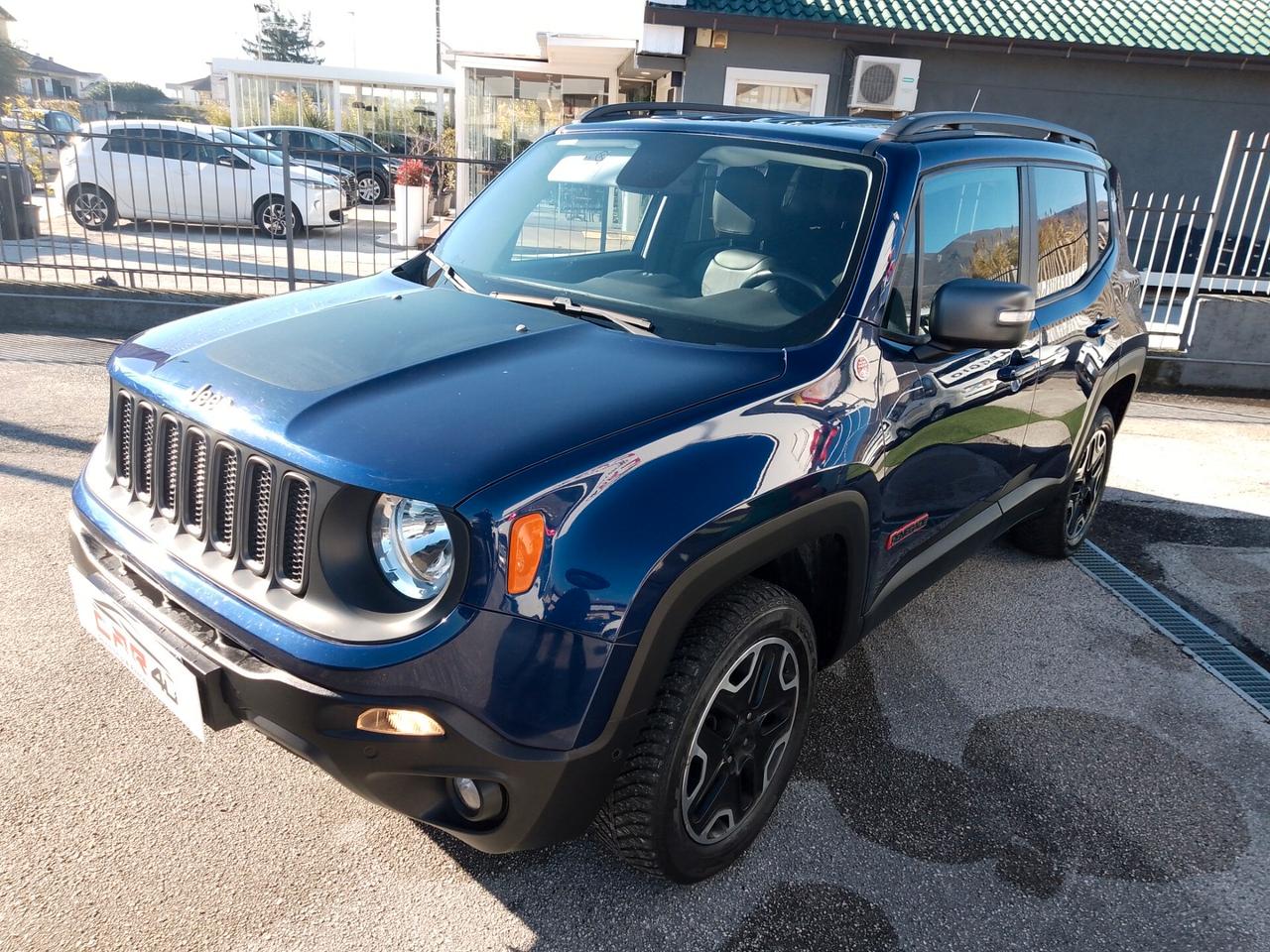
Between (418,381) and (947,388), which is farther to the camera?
(947,388)

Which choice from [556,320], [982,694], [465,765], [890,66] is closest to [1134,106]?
[890,66]

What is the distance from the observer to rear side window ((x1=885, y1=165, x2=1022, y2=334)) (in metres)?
2.86

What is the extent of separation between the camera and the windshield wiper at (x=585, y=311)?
8.88 feet

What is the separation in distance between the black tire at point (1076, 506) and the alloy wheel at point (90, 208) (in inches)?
423

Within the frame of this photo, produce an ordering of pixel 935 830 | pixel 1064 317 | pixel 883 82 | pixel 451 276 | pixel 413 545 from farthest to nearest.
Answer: pixel 883 82 < pixel 1064 317 < pixel 451 276 < pixel 935 830 < pixel 413 545

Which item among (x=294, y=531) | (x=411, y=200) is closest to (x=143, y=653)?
(x=294, y=531)

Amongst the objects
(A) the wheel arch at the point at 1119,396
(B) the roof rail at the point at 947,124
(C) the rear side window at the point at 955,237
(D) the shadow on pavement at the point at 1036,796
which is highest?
(B) the roof rail at the point at 947,124

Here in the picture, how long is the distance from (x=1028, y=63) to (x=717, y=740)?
13.8m

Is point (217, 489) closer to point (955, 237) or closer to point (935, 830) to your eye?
point (935, 830)

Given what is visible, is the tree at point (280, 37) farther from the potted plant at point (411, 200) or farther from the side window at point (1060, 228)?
the side window at point (1060, 228)

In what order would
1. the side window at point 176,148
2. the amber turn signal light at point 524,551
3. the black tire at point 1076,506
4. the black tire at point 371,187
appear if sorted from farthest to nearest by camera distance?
the black tire at point 371,187 → the side window at point 176,148 → the black tire at point 1076,506 → the amber turn signal light at point 524,551

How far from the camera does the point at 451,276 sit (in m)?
3.23

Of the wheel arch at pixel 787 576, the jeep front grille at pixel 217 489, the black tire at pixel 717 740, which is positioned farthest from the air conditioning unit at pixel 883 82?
the jeep front grille at pixel 217 489

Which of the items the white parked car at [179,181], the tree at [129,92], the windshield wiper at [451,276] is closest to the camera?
the windshield wiper at [451,276]
